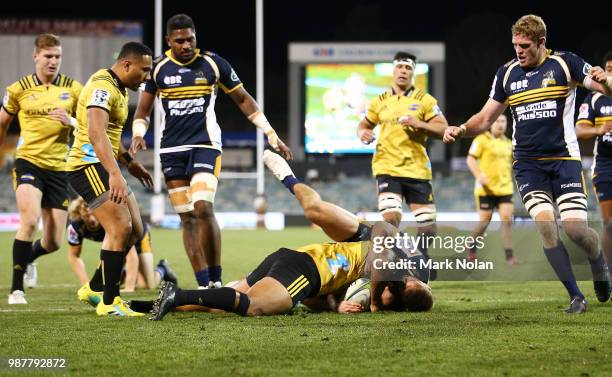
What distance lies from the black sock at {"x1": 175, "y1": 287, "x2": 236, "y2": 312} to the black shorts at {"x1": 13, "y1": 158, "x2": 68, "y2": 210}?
3.20 m

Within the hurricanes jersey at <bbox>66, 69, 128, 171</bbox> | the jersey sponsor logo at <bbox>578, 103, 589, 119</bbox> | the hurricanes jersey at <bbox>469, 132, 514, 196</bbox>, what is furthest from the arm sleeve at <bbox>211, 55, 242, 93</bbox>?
the hurricanes jersey at <bbox>469, 132, 514, 196</bbox>

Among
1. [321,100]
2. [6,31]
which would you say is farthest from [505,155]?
[6,31]

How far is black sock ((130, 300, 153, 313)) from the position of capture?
22.3ft

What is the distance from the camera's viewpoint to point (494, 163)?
14391mm

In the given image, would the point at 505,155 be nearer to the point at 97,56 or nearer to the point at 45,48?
the point at 45,48

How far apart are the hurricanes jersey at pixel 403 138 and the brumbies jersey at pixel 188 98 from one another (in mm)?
2278

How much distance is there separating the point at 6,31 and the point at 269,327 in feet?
123

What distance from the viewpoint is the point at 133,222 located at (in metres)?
7.55

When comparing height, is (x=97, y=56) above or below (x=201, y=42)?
below

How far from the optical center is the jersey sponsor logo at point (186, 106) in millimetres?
8555

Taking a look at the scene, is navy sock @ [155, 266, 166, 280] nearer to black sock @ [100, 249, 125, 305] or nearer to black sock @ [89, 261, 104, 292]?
black sock @ [89, 261, 104, 292]

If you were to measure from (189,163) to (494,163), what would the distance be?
23.3ft

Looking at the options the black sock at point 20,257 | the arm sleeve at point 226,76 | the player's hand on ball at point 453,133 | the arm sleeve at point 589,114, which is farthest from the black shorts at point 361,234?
the black sock at point 20,257

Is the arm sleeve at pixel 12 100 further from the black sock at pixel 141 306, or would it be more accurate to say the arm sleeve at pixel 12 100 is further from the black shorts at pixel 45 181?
the black sock at pixel 141 306
